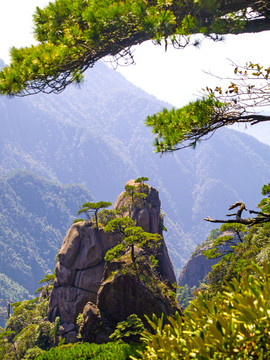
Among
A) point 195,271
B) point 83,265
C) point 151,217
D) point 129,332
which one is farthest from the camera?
point 195,271

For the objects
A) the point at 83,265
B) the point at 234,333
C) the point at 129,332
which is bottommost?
the point at 234,333

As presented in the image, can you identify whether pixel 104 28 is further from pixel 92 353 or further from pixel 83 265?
pixel 83 265

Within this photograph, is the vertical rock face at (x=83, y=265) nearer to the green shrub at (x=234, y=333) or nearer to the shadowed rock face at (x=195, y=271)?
the green shrub at (x=234, y=333)

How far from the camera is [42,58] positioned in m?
6.69

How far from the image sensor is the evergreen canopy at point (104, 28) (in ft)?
20.6

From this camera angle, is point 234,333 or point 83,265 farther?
point 83,265

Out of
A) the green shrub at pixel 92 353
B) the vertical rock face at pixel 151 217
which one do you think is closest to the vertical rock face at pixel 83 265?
the vertical rock face at pixel 151 217

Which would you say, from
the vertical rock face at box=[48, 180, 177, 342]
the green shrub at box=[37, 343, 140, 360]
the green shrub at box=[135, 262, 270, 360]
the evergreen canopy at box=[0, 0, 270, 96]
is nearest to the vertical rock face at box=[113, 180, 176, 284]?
the vertical rock face at box=[48, 180, 177, 342]

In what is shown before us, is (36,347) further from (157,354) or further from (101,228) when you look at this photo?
(157,354)

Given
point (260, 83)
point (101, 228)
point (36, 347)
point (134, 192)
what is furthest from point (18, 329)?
point (260, 83)

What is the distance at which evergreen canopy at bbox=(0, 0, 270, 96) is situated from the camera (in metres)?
6.29

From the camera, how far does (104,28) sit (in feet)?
22.0

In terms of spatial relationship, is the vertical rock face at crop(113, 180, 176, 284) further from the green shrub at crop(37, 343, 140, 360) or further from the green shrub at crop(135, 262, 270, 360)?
the green shrub at crop(135, 262, 270, 360)

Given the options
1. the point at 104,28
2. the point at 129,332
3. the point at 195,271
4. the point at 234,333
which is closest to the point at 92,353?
the point at 234,333
